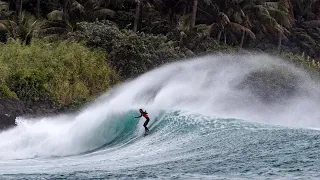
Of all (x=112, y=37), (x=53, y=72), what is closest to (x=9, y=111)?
(x=53, y=72)

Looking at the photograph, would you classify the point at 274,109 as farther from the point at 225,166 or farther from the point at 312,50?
the point at 312,50

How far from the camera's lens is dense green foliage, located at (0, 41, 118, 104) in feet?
88.6

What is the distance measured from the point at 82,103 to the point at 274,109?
9609mm

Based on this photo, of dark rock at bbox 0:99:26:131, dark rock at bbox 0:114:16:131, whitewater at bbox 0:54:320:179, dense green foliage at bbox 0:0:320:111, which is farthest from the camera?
dense green foliage at bbox 0:0:320:111

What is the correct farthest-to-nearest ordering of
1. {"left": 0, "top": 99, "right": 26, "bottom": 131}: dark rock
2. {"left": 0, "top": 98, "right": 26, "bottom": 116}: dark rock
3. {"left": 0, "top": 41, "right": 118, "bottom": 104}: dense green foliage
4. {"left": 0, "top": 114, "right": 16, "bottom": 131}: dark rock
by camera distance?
{"left": 0, "top": 41, "right": 118, "bottom": 104}: dense green foliage < {"left": 0, "top": 98, "right": 26, "bottom": 116}: dark rock < {"left": 0, "top": 99, "right": 26, "bottom": 131}: dark rock < {"left": 0, "top": 114, "right": 16, "bottom": 131}: dark rock

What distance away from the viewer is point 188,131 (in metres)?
19.7

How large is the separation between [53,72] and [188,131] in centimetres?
1072

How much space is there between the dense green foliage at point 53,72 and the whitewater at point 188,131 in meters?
1.69

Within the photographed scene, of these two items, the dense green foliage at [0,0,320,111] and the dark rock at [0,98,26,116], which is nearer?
the dark rock at [0,98,26,116]

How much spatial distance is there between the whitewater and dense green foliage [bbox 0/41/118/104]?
1692 millimetres

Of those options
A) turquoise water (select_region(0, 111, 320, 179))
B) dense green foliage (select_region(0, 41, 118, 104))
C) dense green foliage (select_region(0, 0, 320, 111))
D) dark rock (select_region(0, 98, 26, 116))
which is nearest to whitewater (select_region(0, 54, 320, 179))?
turquoise water (select_region(0, 111, 320, 179))

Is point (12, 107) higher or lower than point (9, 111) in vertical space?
higher

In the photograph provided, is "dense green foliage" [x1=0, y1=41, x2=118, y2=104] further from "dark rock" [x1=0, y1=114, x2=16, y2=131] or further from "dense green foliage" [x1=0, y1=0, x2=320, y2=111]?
"dark rock" [x1=0, y1=114, x2=16, y2=131]

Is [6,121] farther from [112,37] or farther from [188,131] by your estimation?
[112,37]
